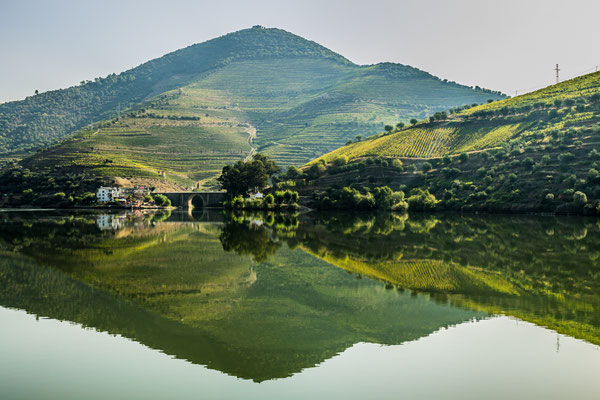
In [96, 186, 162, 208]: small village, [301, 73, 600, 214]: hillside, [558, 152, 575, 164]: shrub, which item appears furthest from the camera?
[96, 186, 162, 208]: small village

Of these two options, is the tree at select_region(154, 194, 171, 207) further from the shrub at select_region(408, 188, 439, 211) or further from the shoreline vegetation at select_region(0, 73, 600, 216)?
the shrub at select_region(408, 188, 439, 211)

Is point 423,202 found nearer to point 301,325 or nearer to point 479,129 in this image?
point 479,129

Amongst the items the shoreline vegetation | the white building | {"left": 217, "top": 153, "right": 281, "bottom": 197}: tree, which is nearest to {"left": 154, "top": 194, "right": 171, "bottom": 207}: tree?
the white building

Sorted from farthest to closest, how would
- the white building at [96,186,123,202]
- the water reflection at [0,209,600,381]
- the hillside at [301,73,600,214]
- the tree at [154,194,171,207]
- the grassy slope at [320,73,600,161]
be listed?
the tree at [154,194,171,207] → the white building at [96,186,123,202] → the grassy slope at [320,73,600,161] → the hillside at [301,73,600,214] → the water reflection at [0,209,600,381]

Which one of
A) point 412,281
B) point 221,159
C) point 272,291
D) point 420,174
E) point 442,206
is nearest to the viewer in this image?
point 272,291

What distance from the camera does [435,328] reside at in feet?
49.7

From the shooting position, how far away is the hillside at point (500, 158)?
7606cm

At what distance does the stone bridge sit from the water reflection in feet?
280

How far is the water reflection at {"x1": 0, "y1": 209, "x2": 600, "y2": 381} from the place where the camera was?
14.3m

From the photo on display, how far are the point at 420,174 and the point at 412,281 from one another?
8309 centimetres

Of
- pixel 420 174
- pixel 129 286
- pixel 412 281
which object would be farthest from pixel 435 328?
pixel 420 174

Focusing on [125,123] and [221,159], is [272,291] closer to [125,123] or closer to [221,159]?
[221,159]

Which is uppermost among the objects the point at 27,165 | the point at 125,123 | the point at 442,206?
the point at 125,123

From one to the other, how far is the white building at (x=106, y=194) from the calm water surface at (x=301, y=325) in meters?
90.4
